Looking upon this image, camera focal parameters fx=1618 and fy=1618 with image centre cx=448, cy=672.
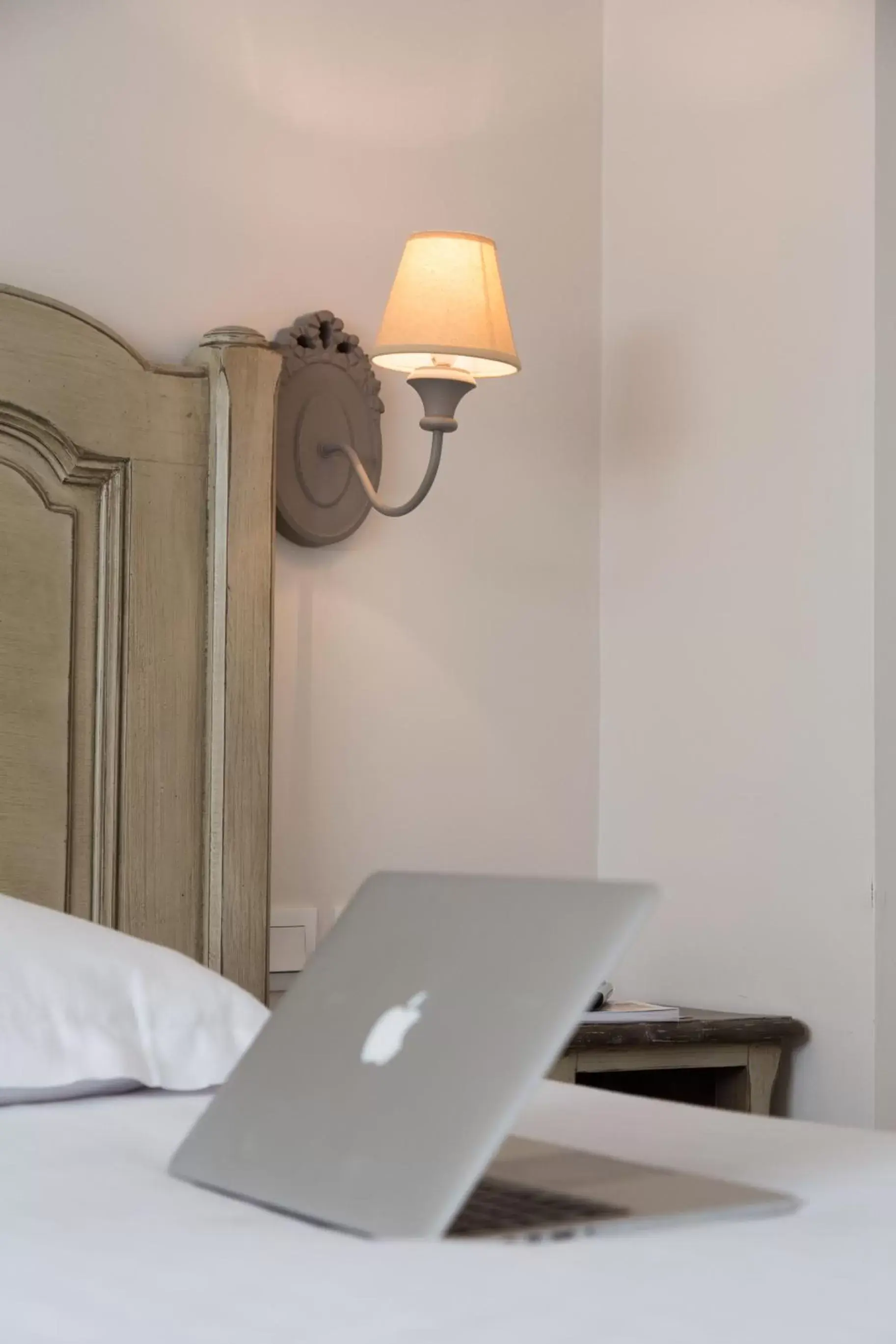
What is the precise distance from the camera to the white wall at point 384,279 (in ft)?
6.46

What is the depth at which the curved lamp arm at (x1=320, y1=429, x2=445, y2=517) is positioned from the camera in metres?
2.01

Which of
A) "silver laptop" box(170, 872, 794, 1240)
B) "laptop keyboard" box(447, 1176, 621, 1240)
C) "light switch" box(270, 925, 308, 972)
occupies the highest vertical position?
"silver laptop" box(170, 872, 794, 1240)

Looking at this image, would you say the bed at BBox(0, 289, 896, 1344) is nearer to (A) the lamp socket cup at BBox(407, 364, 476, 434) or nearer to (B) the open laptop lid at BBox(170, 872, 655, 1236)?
(A) the lamp socket cup at BBox(407, 364, 476, 434)

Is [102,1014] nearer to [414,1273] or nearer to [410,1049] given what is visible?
[410,1049]

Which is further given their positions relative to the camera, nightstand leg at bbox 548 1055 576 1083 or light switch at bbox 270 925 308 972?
light switch at bbox 270 925 308 972

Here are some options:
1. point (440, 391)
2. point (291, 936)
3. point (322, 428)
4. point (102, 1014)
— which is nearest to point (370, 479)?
point (322, 428)

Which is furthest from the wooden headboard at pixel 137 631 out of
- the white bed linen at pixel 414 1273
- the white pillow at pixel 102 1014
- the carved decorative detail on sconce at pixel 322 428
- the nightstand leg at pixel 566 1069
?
the white bed linen at pixel 414 1273

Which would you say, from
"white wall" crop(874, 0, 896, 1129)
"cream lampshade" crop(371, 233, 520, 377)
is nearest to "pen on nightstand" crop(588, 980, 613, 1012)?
"white wall" crop(874, 0, 896, 1129)

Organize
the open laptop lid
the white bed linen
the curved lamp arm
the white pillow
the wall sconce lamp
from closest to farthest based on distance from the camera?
the white bed linen → the open laptop lid → the white pillow → the wall sconce lamp → the curved lamp arm

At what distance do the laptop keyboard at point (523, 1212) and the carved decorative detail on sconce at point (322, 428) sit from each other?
52.2 inches

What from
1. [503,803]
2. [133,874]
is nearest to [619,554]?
[503,803]

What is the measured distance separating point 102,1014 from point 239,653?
73 cm

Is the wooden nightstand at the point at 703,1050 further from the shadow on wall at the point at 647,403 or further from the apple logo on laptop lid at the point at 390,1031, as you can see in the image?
the apple logo on laptop lid at the point at 390,1031

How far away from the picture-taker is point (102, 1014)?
122cm
